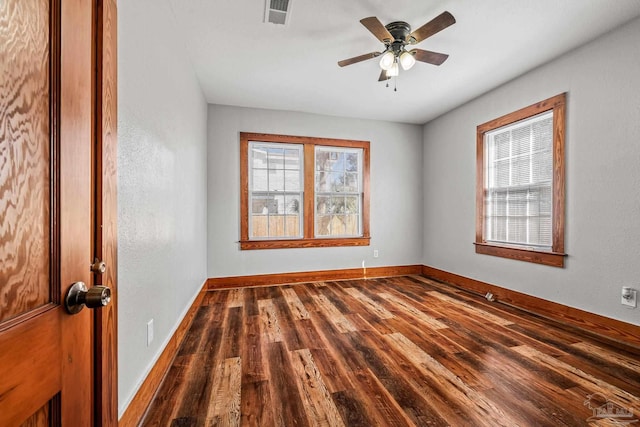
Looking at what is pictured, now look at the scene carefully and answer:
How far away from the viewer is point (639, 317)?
2.18 metres

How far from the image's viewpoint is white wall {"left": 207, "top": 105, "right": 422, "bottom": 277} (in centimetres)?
400

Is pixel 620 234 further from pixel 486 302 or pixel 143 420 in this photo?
pixel 143 420

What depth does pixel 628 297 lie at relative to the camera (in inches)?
88.9

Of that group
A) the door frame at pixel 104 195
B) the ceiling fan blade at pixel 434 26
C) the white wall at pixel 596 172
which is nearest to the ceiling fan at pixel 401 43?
the ceiling fan blade at pixel 434 26

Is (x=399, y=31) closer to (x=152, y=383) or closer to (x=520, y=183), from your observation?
(x=520, y=183)

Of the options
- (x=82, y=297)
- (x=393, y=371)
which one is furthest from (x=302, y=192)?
(x=82, y=297)

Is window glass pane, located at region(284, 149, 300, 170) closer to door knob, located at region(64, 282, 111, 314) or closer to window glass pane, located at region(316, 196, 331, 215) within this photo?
window glass pane, located at region(316, 196, 331, 215)

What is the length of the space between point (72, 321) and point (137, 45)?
1474 mm

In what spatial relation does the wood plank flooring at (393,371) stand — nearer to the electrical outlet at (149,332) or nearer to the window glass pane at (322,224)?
the electrical outlet at (149,332)

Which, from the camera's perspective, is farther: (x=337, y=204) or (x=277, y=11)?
(x=337, y=204)

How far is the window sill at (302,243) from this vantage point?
4.09 m

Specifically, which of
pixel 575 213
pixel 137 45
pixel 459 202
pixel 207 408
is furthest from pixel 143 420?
pixel 459 202

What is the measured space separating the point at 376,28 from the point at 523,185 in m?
2.49

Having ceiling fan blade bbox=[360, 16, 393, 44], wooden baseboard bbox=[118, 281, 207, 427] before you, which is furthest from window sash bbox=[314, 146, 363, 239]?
wooden baseboard bbox=[118, 281, 207, 427]
